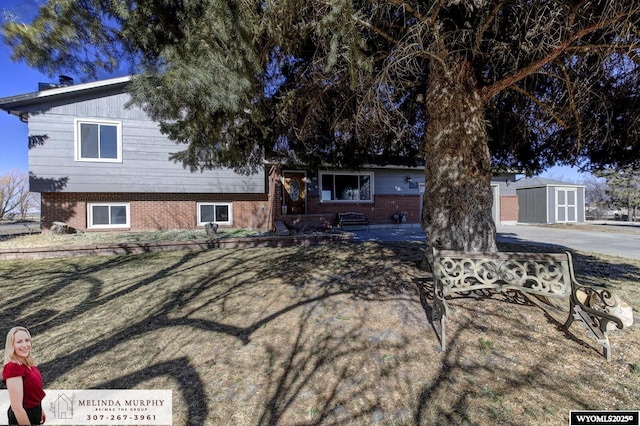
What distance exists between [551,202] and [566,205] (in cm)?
144

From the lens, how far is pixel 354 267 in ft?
17.9

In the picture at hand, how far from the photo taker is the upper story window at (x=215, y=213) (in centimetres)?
1291

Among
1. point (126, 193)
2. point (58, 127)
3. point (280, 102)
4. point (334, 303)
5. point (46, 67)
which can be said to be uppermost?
point (58, 127)

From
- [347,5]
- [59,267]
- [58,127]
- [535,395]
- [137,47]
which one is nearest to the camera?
[535,395]

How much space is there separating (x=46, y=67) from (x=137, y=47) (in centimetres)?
99

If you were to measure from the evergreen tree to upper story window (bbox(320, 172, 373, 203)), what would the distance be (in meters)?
7.30

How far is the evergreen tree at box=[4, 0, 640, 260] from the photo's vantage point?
338 cm

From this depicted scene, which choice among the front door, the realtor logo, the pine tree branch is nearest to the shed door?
the front door

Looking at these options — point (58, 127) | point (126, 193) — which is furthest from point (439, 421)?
point (58, 127)

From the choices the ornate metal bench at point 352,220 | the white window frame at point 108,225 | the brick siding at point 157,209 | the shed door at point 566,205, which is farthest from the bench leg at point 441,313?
the shed door at point 566,205

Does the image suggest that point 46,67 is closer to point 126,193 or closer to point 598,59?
point 598,59
